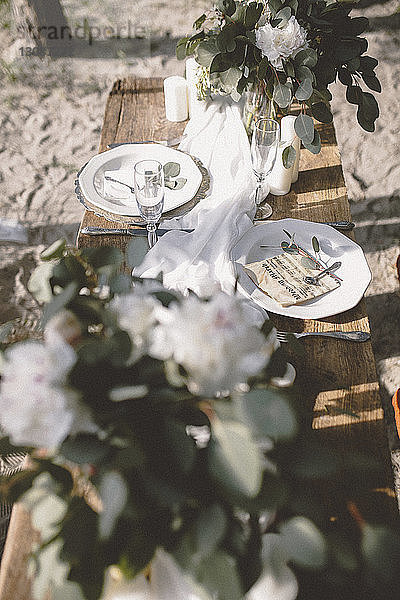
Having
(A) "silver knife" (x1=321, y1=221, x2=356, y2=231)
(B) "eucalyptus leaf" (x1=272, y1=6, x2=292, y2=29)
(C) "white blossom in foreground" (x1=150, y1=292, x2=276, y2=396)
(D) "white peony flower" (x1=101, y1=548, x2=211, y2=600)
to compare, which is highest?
(B) "eucalyptus leaf" (x1=272, y1=6, x2=292, y2=29)

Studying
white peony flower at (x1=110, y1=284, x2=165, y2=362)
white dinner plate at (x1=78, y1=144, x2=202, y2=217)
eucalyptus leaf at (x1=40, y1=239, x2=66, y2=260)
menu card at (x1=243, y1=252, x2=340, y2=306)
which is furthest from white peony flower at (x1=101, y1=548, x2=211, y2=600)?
white dinner plate at (x1=78, y1=144, x2=202, y2=217)

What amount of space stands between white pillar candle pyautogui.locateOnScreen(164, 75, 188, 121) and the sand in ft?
2.99

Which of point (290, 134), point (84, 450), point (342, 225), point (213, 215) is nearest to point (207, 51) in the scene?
point (290, 134)

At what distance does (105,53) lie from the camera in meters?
3.72

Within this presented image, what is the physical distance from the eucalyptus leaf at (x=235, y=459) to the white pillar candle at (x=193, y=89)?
1313 millimetres

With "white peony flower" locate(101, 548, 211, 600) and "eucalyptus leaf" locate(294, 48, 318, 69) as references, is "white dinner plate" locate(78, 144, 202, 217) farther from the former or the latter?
"white peony flower" locate(101, 548, 211, 600)

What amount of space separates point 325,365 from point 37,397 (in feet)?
2.15

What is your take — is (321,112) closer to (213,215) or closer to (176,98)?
(213,215)

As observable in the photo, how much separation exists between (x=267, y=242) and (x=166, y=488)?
2.75 feet

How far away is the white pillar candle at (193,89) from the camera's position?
1586 mm

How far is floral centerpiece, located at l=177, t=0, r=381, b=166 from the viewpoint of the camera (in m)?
1.25

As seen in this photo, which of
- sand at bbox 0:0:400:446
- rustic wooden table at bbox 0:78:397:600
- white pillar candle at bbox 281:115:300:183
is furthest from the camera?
sand at bbox 0:0:400:446

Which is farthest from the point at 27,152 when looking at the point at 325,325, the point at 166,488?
the point at 166,488

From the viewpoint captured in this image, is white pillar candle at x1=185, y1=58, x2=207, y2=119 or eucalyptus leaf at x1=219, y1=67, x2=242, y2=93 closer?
eucalyptus leaf at x1=219, y1=67, x2=242, y2=93
